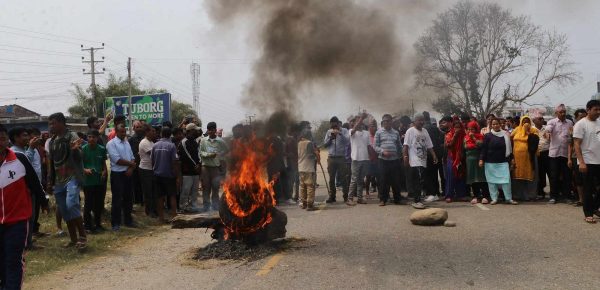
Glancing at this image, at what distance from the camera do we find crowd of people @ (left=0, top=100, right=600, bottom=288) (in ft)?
27.5

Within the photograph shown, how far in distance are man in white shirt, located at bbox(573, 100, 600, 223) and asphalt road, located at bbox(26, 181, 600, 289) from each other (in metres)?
0.35

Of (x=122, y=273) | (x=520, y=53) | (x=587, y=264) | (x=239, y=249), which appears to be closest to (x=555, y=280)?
(x=587, y=264)

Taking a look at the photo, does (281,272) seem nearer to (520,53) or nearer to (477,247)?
(477,247)

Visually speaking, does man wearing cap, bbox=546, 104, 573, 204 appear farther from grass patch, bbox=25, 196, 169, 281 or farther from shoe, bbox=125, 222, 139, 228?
shoe, bbox=125, 222, 139, 228

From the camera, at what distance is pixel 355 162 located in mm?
11430

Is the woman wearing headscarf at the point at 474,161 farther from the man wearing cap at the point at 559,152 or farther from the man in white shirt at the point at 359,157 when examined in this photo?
the man in white shirt at the point at 359,157

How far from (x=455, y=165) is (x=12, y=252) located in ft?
29.6

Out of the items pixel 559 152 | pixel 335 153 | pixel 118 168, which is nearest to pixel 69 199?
pixel 118 168

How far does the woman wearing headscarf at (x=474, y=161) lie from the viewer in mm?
11039

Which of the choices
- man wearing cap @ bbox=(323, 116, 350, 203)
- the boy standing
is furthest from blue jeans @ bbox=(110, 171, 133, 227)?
man wearing cap @ bbox=(323, 116, 350, 203)

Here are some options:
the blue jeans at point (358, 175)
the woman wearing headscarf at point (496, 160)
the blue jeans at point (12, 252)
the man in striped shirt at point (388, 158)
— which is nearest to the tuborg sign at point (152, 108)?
the blue jeans at point (358, 175)

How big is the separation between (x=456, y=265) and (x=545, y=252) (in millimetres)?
1320

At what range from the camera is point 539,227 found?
7723mm

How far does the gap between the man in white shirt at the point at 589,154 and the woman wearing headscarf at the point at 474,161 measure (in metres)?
2.86
